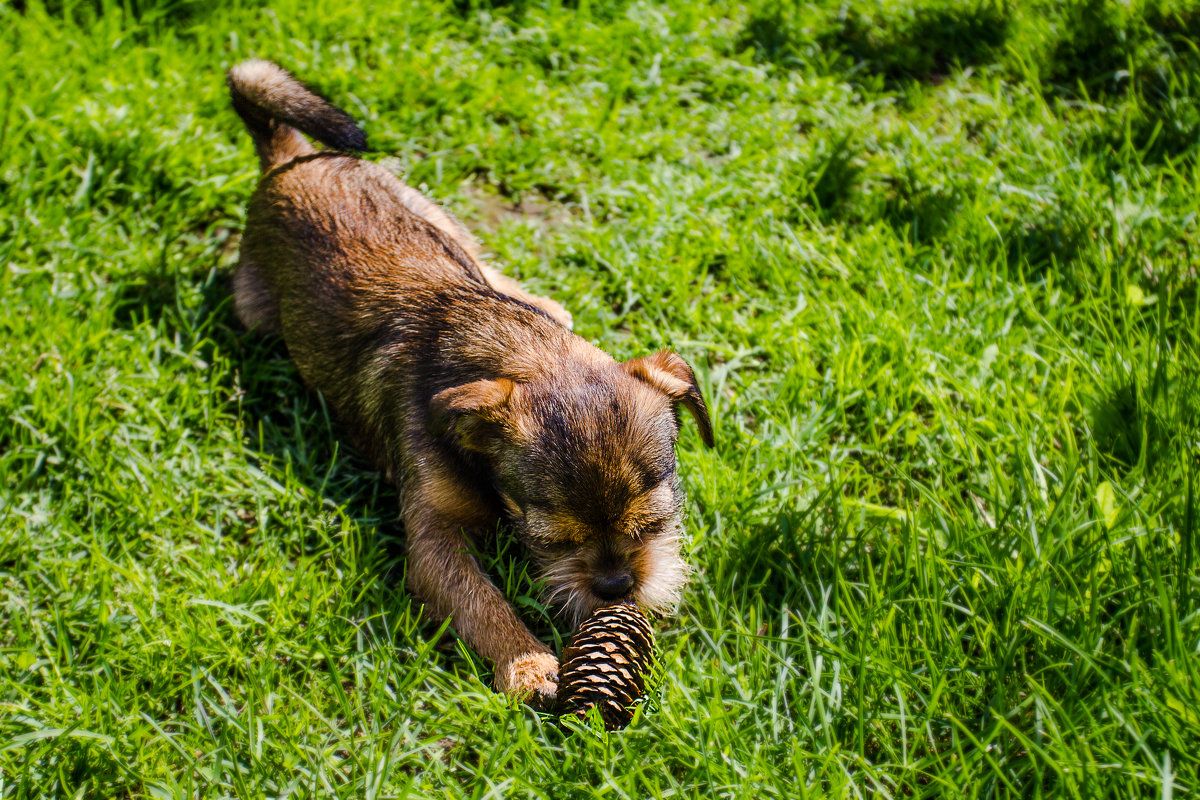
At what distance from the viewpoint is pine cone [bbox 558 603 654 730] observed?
2.85 metres

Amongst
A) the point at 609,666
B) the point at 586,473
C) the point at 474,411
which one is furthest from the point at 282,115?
the point at 609,666

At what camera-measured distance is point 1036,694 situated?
2586 millimetres

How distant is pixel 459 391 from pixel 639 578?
3.00ft

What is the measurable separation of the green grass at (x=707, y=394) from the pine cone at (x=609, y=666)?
84mm

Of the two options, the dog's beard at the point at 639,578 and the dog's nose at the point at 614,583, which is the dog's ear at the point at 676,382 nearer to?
the dog's beard at the point at 639,578

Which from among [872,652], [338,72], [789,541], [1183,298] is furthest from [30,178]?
[1183,298]

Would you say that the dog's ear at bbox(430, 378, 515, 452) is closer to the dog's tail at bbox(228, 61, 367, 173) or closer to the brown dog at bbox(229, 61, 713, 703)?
the brown dog at bbox(229, 61, 713, 703)

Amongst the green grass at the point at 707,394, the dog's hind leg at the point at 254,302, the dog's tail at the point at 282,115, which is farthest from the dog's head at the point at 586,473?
the dog's tail at the point at 282,115

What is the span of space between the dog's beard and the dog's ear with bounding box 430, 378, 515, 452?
0.51m

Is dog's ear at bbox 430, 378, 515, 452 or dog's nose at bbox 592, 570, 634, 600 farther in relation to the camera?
dog's ear at bbox 430, 378, 515, 452

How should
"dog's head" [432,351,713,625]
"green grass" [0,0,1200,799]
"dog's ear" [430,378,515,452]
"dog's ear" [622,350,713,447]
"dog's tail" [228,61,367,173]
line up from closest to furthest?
"green grass" [0,0,1200,799] < "dog's head" [432,351,713,625] < "dog's ear" [430,378,515,452] < "dog's ear" [622,350,713,447] < "dog's tail" [228,61,367,173]

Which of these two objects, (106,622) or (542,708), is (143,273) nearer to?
(106,622)

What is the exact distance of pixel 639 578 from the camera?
10.3ft

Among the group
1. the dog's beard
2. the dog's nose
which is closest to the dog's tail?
the dog's beard
